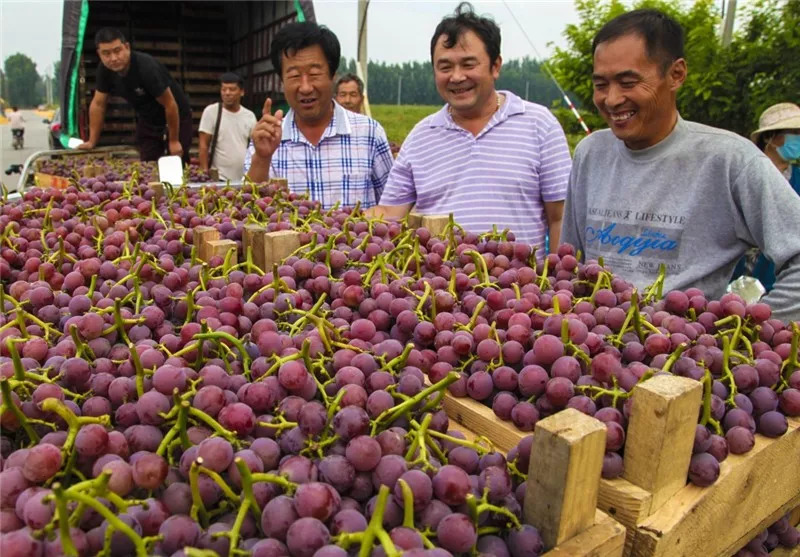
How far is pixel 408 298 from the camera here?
1441 mm

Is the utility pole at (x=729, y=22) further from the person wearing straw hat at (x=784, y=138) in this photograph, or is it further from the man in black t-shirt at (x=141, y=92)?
the man in black t-shirt at (x=141, y=92)

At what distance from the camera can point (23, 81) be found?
230 feet

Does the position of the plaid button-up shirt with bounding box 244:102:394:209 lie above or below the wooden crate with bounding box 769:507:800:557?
above

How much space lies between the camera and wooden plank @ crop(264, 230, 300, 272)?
1736mm

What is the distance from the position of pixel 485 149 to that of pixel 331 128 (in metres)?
0.95

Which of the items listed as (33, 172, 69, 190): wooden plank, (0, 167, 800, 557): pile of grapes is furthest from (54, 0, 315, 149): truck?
(0, 167, 800, 557): pile of grapes

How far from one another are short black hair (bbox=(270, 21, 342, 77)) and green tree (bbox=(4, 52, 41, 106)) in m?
70.3

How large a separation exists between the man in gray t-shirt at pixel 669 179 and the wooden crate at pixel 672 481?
Answer: 3.20 ft

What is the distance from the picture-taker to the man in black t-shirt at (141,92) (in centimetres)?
537

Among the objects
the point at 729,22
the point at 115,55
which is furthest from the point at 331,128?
the point at 729,22

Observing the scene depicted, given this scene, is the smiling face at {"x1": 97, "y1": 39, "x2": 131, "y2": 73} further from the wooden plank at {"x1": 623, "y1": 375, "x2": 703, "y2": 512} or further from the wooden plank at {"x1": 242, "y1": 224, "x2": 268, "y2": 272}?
the wooden plank at {"x1": 623, "y1": 375, "x2": 703, "y2": 512}

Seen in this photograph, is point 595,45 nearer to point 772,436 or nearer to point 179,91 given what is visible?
point 772,436

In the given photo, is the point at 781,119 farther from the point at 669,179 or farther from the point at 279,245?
the point at 279,245

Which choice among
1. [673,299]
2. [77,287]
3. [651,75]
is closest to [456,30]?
[651,75]
